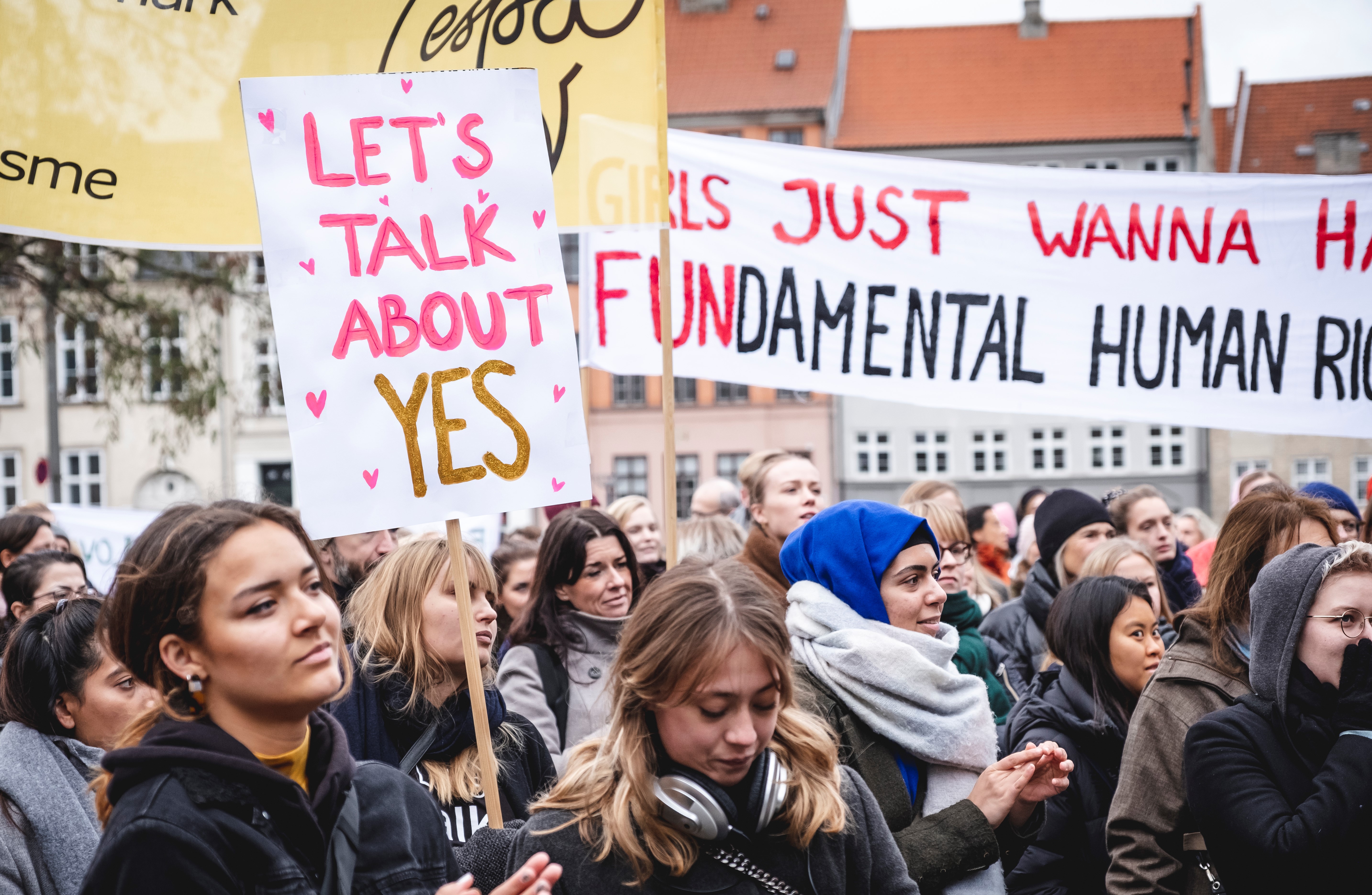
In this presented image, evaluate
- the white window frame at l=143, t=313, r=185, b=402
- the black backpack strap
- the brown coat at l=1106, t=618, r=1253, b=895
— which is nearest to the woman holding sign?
the black backpack strap

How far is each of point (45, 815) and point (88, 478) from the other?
41157 millimetres

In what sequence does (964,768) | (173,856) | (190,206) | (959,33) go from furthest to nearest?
(959,33), (190,206), (964,768), (173,856)

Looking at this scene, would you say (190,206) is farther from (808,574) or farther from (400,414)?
(808,574)

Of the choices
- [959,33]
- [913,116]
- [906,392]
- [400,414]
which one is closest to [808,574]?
[400,414]

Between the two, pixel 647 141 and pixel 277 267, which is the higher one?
pixel 647 141

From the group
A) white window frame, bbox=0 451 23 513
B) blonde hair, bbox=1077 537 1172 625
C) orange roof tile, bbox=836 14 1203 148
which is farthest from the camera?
orange roof tile, bbox=836 14 1203 148

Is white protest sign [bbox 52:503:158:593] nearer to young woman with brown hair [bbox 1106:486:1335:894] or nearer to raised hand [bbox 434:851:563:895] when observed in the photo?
young woman with brown hair [bbox 1106:486:1335:894]

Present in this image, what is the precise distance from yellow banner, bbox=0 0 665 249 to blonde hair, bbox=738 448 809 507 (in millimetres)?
1414

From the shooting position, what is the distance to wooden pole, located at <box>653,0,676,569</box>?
144 inches

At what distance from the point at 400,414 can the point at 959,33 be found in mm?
51911

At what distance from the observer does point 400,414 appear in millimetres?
2898

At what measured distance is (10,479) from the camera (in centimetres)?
4100

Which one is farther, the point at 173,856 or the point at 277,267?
the point at 277,267

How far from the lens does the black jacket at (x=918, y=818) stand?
9.06ft
